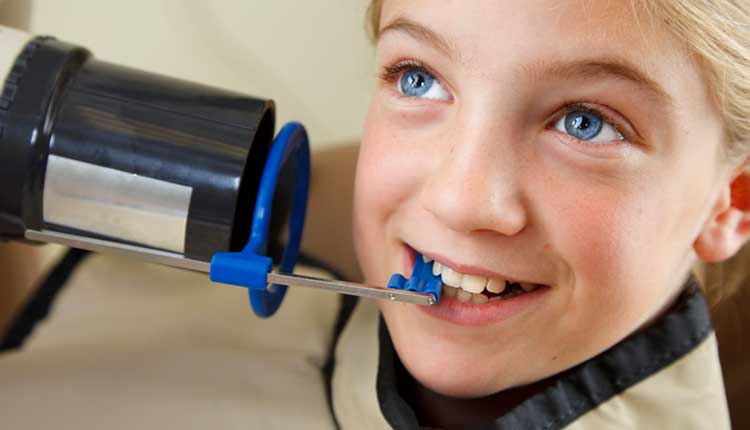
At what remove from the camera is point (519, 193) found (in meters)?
0.71

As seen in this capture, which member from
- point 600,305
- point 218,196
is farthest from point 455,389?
point 218,196

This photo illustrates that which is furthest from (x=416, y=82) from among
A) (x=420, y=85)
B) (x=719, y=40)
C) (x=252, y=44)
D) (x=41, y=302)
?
(x=41, y=302)

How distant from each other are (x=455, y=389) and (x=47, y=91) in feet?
1.42

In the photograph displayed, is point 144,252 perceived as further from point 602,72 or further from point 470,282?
point 602,72

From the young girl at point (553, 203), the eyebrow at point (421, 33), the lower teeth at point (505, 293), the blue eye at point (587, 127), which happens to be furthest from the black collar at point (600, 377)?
the eyebrow at point (421, 33)

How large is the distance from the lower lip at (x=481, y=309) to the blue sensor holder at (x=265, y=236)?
0.14 m

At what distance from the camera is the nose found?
0.69 m

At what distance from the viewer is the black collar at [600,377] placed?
0.82 m

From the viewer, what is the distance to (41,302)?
3.45ft

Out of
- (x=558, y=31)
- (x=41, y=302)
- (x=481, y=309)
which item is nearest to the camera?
(x=558, y=31)

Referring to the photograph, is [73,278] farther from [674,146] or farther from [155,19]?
[674,146]

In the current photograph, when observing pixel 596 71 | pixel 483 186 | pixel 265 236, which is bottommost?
pixel 265 236

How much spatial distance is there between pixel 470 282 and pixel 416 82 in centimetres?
19

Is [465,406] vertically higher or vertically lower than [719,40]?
lower
